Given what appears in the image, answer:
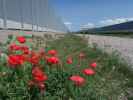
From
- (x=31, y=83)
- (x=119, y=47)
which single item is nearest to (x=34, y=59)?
(x=31, y=83)

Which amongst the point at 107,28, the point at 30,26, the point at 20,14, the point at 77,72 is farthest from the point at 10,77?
the point at 107,28

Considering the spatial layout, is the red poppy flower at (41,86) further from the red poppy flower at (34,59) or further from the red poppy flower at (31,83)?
the red poppy flower at (34,59)

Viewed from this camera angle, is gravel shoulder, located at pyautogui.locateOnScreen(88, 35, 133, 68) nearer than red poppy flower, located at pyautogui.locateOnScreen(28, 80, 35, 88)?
No

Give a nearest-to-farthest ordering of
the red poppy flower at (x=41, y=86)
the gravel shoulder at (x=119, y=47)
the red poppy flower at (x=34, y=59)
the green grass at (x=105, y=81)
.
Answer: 1. the red poppy flower at (x=41, y=86)
2. the red poppy flower at (x=34, y=59)
3. the green grass at (x=105, y=81)
4. the gravel shoulder at (x=119, y=47)

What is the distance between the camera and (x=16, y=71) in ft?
10.4

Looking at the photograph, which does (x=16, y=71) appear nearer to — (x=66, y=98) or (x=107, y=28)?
(x=66, y=98)

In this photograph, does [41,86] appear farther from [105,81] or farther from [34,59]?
[105,81]

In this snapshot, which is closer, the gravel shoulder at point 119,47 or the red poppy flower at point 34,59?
the red poppy flower at point 34,59

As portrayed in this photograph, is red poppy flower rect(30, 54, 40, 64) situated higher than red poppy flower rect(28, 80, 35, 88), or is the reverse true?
red poppy flower rect(30, 54, 40, 64)

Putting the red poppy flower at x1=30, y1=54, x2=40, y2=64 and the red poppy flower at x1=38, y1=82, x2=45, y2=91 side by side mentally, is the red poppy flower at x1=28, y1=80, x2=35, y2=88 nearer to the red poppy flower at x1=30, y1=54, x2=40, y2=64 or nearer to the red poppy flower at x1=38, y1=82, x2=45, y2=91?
the red poppy flower at x1=38, y1=82, x2=45, y2=91

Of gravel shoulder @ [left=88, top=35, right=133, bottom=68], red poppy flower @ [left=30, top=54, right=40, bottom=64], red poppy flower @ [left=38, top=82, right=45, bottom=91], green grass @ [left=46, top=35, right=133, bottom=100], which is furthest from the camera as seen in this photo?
gravel shoulder @ [left=88, top=35, right=133, bottom=68]

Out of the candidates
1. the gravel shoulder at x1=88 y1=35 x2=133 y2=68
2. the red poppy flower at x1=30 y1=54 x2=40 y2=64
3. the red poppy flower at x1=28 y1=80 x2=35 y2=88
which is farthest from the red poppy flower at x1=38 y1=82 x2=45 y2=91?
the gravel shoulder at x1=88 y1=35 x2=133 y2=68

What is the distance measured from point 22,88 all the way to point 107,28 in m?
79.0

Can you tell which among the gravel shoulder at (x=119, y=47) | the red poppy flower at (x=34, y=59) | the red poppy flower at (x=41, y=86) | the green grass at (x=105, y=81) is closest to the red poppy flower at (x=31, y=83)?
the red poppy flower at (x=41, y=86)
